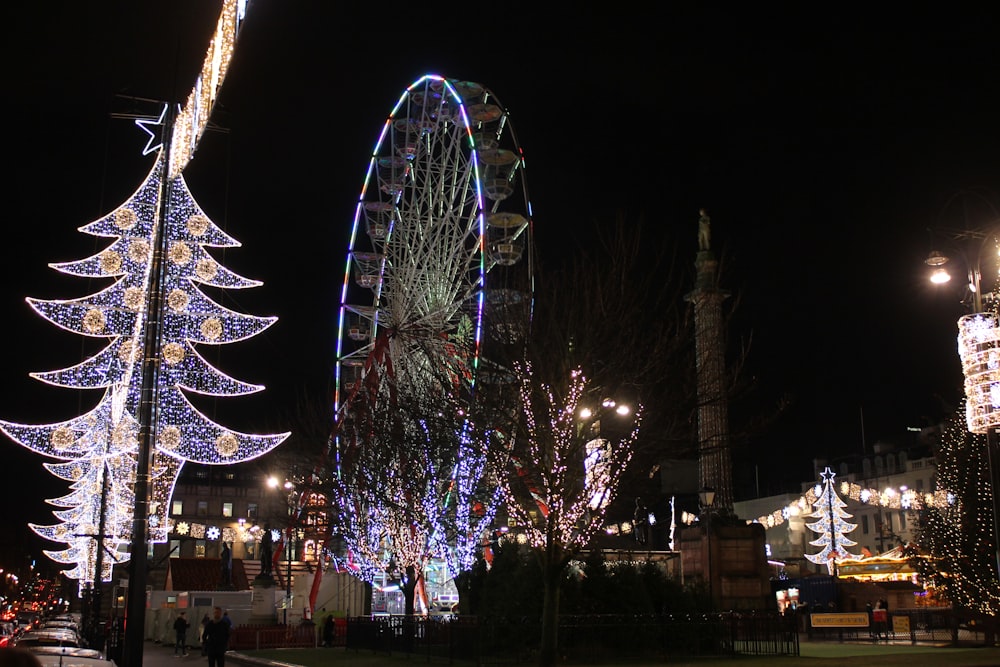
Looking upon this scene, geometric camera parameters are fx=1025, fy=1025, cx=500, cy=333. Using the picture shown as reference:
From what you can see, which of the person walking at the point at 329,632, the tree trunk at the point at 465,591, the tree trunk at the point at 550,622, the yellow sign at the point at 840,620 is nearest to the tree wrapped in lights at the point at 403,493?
the tree trunk at the point at 465,591

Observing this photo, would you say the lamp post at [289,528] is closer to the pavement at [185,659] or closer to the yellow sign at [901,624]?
the pavement at [185,659]

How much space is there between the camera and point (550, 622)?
19156mm

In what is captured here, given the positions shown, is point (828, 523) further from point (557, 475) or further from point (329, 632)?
point (557, 475)

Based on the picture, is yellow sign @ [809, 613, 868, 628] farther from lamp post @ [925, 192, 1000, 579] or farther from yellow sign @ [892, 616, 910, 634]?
lamp post @ [925, 192, 1000, 579]

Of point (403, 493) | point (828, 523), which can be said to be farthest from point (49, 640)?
point (828, 523)

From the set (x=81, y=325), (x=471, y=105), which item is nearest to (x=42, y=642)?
(x=81, y=325)

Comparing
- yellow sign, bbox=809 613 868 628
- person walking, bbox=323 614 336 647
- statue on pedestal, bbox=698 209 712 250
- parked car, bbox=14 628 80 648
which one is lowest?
person walking, bbox=323 614 336 647

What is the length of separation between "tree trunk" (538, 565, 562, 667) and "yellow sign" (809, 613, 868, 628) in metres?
19.1

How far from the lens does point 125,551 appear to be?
53.7 m

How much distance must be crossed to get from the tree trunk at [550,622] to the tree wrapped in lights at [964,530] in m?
13.7

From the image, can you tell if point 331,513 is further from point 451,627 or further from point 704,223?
point 704,223

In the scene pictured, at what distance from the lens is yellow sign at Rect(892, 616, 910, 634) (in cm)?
3541

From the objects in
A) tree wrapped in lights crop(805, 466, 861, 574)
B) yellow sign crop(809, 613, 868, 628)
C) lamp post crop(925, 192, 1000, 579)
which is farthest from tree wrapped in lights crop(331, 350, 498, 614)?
tree wrapped in lights crop(805, 466, 861, 574)

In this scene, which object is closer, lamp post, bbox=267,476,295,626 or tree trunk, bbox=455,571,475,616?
tree trunk, bbox=455,571,475,616
